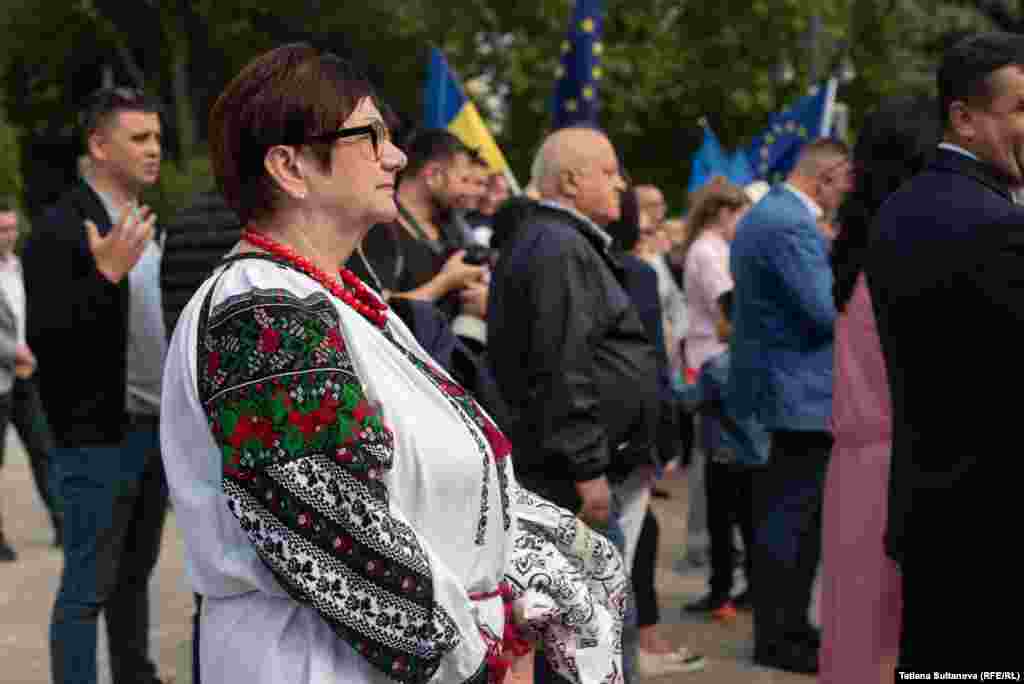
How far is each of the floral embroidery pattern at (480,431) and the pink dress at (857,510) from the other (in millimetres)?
1719

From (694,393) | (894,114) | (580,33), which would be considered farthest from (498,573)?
(580,33)

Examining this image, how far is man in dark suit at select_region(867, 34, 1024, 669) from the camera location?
124 inches

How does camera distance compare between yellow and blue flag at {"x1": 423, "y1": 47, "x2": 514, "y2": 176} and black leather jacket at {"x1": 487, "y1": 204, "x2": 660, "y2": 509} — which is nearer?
black leather jacket at {"x1": 487, "y1": 204, "x2": 660, "y2": 509}

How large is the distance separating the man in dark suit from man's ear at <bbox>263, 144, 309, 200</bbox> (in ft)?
4.90

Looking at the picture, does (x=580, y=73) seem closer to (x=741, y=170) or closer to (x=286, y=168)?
(x=741, y=170)

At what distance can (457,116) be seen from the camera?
30.9 feet

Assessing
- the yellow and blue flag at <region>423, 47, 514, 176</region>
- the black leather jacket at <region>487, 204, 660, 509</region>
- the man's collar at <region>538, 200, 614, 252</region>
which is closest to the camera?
the black leather jacket at <region>487, 204, 660, 509</region>

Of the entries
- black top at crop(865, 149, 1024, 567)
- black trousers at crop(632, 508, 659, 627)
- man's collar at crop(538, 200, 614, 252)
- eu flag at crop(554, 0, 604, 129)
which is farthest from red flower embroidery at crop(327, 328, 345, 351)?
eu flag at crop(554, 0, 604, 129)

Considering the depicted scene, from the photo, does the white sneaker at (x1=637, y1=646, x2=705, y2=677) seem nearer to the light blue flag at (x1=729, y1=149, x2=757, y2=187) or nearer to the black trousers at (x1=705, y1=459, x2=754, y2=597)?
the black trousers at (x1=705, y1=459, x2=754, y2=597)

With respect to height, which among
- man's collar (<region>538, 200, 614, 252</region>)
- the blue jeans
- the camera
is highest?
man's collar (<region>538, 200, 614, 252</region>)

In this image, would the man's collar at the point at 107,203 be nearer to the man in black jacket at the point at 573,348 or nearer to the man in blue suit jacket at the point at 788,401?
the man in black jacket at the point at 573,348

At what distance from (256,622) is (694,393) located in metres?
6.21

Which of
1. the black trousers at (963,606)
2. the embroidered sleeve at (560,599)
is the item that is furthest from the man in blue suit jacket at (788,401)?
the embroidered sleeve at (560,599)

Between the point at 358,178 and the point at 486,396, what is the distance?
1.11 m
